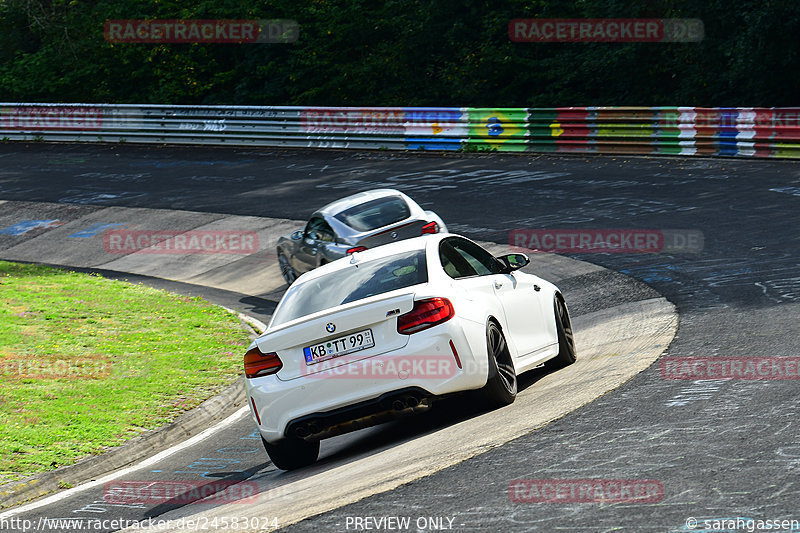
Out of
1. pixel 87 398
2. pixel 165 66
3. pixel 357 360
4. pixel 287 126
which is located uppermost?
pixel 165 66

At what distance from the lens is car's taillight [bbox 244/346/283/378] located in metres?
7.93

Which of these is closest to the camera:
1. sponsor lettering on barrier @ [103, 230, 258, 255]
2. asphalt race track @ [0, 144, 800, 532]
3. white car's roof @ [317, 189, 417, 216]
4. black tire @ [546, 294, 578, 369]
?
asphalt race track @ [0, 144, 800, 532]

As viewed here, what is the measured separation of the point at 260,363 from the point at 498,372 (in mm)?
1844

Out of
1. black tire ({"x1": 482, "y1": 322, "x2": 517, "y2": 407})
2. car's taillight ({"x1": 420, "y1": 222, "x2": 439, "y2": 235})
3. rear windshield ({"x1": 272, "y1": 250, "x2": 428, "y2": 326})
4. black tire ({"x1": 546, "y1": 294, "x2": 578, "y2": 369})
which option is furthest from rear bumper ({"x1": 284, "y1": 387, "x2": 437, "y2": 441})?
car's taillight ({"x1": 420, "y1": 222, "x2": 439, "y2": 235})

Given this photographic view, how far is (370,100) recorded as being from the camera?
3934cm

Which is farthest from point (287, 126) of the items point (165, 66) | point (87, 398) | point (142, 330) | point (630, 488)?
point (630, 488)

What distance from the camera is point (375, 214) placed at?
15312 mm

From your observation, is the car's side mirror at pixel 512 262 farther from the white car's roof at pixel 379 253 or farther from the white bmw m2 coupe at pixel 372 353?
the white bmw m2 coupe at pixel 372 353

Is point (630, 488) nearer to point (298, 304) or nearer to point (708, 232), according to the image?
point (298, 304)

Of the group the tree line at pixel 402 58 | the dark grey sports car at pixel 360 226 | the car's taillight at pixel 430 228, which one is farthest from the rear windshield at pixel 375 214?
the tree line at pixel 402 58

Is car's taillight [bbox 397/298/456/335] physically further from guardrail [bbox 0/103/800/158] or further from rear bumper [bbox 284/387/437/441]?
guardrail [bbox 0/103/800/158]

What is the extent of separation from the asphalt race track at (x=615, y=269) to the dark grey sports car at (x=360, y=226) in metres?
3.06

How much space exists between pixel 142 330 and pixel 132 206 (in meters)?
12.1

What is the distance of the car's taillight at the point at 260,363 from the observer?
26.0ft
